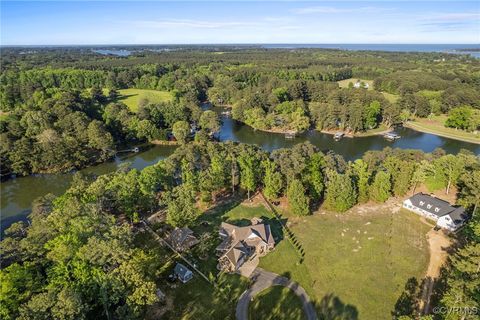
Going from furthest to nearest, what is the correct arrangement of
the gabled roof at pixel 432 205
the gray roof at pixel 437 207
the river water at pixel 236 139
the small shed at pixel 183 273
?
the river water at pixel 236 139
the gabled roof at pixel 432 205
the gray roof at pixel 437 207
the small shed at pixel 183 273

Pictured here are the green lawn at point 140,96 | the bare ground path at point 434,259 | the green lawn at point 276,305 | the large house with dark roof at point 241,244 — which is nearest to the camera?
the green lawn at point 276,305

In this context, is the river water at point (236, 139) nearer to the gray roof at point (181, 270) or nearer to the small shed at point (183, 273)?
the gray roof at point (181, 270)

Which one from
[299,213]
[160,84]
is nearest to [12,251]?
[299,213]

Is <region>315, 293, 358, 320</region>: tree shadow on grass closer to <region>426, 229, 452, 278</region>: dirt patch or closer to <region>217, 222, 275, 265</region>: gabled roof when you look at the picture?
<region>217, 222, 275, 265</region>: gabled roof

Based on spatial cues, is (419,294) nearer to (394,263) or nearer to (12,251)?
(394,263)

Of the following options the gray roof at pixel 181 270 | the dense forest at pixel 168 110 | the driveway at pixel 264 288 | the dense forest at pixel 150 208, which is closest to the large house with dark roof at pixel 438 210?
the dense forest at pixel 150 208

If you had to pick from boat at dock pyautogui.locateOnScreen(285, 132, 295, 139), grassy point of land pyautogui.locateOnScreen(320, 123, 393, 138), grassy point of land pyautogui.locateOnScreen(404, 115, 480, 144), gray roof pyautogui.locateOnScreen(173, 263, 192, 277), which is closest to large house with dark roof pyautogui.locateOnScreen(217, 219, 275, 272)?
gray roof pyautogui.locateOnScreen(173, 263, 192, 277)

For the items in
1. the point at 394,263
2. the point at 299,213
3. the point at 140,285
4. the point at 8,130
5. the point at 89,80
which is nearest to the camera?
the point at 140,285

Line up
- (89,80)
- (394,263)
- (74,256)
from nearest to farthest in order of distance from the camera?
(74,256), (394,263), (89,80)
